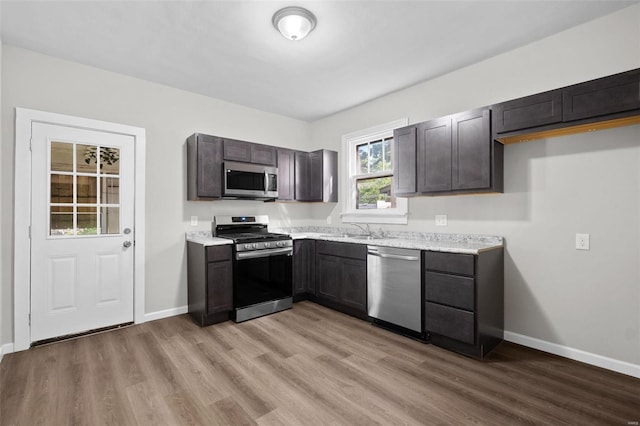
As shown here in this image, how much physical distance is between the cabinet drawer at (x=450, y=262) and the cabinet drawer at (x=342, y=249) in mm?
803

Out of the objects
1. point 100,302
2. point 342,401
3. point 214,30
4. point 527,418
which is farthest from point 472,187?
point 100,302

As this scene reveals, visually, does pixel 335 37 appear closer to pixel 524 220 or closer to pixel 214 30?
pixel 214 30

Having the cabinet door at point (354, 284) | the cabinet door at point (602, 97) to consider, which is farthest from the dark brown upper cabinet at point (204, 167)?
the cabinet door at point (602, 97)

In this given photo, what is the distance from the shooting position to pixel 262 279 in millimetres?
3705

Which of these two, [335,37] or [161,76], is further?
[161,76]

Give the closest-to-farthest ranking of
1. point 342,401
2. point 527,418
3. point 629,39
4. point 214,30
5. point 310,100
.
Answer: point 527,418 < point 342,401 < point 629,39 < point 214,30 < point 310,100

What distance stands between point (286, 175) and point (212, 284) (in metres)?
1.87

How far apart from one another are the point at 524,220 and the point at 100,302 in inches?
171

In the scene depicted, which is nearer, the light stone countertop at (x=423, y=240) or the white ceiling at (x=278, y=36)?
the white ceiling at (x=278, y=36)

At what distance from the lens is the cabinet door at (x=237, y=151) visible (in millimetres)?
3797

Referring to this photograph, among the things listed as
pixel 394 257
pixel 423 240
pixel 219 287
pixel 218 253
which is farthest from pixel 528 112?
pixel 219 287

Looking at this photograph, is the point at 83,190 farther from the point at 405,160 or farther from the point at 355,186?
the point at 405,160

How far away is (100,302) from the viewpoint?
126 inches

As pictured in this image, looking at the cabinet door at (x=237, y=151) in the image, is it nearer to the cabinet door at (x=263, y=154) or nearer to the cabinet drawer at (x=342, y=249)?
the cabinet door at (x=263, y=154)
